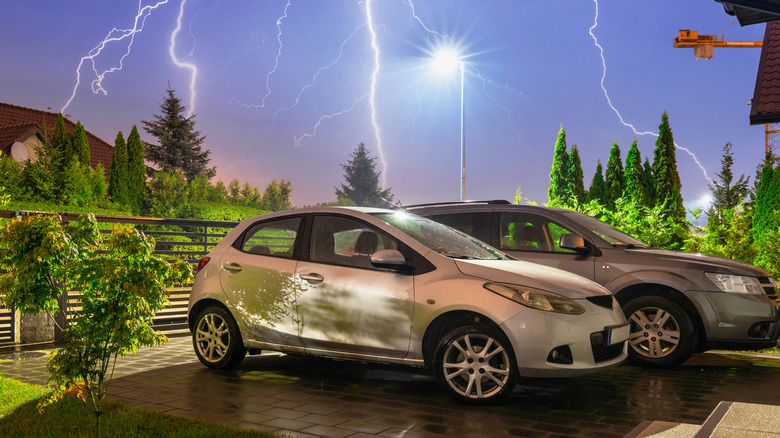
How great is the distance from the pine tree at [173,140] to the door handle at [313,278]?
A: 168 ft

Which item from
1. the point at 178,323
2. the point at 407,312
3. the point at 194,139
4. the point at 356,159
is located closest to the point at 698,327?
the point at 407,312

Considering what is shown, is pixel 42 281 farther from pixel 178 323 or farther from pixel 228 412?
pixel 178 323

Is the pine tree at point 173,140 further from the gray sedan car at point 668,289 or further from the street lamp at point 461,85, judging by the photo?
the gray sedan car at point 668,289

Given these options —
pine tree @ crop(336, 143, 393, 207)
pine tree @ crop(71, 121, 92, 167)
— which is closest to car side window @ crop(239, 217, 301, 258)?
pine tree @ crop(71, 121, 92, 167)

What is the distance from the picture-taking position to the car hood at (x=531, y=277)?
602cm

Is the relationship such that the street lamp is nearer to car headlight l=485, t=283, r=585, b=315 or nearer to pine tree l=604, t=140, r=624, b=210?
pine tree l=604, t=140, r=624, b=210

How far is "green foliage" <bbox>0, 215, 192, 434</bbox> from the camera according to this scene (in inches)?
178

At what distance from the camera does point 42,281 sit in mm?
4707

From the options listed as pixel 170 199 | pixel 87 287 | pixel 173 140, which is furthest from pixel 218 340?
pixel 173 140

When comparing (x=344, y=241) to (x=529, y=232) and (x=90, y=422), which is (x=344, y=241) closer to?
(x=529, y=232)

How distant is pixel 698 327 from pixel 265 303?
474cm

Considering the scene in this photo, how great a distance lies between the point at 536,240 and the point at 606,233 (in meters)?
0.84

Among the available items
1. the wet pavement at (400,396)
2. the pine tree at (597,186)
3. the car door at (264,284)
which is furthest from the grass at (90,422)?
the pine tree at (597,186)

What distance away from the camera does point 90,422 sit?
526cm
